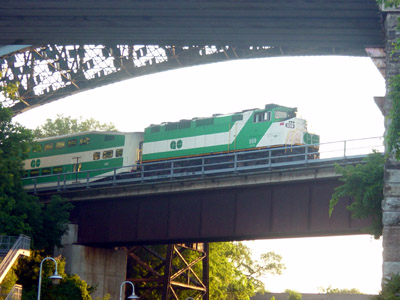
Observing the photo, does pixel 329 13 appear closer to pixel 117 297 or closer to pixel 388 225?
pixel 388 225

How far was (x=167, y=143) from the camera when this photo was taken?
62281 mm

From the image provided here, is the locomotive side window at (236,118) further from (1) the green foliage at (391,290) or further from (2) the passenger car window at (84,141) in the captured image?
(1) the green foliage at (391,290)

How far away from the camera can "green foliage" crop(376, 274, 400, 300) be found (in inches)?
1169

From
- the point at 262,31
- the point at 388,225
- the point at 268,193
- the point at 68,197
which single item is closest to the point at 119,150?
the point at 68,197

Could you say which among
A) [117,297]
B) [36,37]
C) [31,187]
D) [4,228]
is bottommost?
[117,297]

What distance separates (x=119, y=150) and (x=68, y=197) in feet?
23.6

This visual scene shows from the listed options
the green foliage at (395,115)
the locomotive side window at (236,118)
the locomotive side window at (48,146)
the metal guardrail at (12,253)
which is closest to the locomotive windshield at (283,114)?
the locomotive side window at (236,118)

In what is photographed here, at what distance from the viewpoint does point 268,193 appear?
164 feet

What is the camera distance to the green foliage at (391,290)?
29.7m

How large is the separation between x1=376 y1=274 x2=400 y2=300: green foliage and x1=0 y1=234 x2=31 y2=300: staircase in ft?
84.4

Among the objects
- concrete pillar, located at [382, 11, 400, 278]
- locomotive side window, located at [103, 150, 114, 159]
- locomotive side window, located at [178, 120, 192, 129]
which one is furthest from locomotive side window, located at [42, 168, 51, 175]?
concrete pillar, located at [382, 11, 400, 278]

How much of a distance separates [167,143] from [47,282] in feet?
46.8

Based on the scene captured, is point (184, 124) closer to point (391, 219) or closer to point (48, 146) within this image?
point (48, 146)

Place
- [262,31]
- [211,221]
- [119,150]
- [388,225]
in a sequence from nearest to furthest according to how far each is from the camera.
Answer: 1. [388,225]
2. [262,31]
3. [211,221]
4. [119,150]
